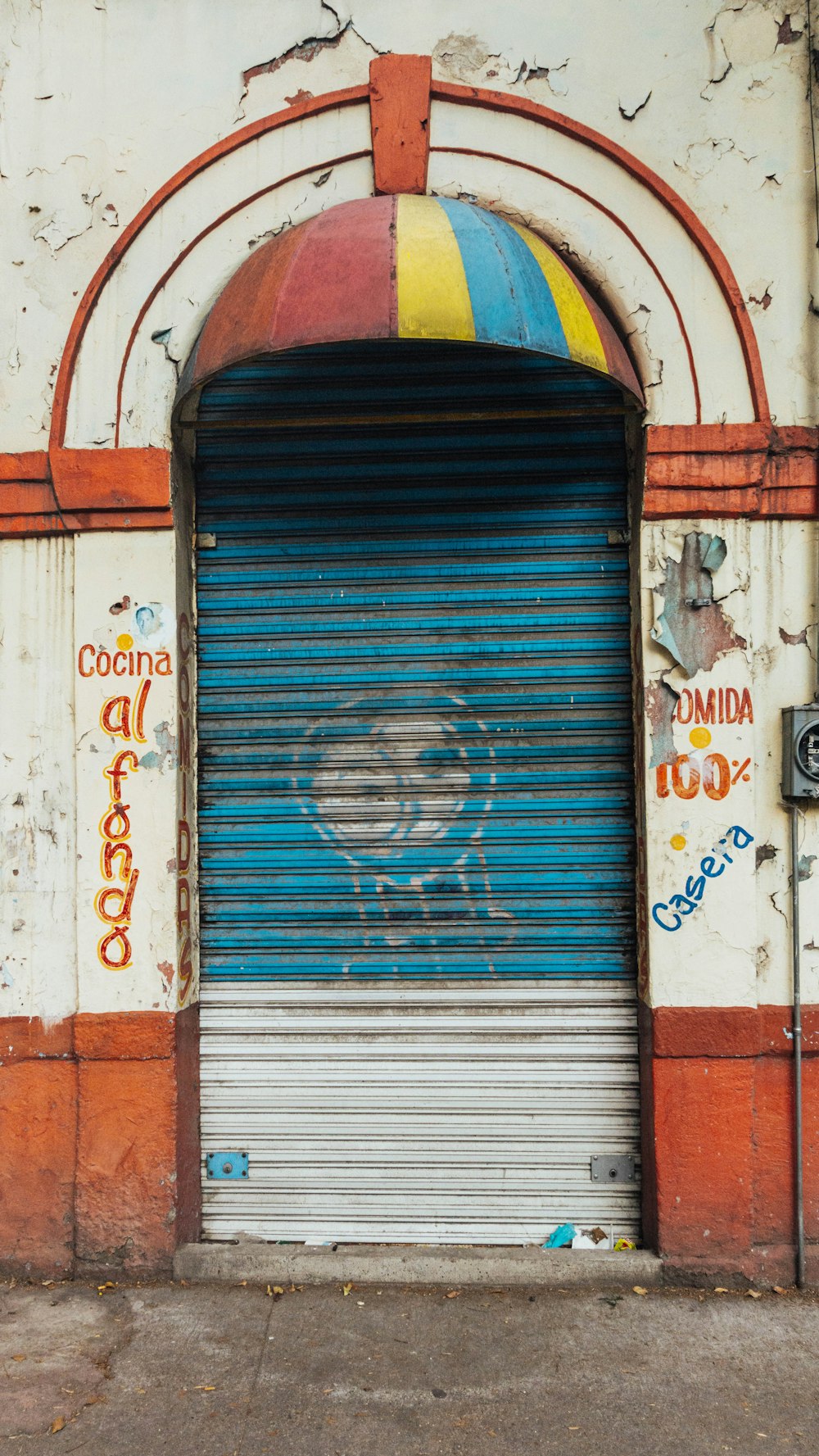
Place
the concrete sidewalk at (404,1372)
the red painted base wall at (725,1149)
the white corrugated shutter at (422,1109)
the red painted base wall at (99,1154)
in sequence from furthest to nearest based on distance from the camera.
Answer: the white corrugated shutter at (422,1109), the red painted base wall at (99,1154), the red painted base wall at (725,1149), the concrete sidewalk at (404,1372)

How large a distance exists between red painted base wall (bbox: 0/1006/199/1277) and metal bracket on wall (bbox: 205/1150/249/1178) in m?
0.20

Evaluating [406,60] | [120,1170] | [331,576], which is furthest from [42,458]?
[120,1170]

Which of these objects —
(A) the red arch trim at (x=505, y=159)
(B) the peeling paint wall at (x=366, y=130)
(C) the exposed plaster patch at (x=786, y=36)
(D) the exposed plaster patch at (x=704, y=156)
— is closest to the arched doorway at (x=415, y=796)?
(B) the peeling paint wall at (x=366, y=130)

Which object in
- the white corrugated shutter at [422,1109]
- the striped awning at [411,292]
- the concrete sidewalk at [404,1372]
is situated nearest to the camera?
the concrete sidewalk at [404,1372]

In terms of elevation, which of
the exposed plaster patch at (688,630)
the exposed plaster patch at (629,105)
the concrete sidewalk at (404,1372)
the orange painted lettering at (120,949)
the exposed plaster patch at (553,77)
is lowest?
the concrete sidewalk at (404,1372)

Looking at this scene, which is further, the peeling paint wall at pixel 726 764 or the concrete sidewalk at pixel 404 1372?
the peeling paint wall at pixel 726 764

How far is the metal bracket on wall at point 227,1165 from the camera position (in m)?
4.42

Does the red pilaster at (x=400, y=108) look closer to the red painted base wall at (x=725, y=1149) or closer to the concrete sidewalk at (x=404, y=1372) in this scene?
the red painted base wall at (x=725, y=1149)

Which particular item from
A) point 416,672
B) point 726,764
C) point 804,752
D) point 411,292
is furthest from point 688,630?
A: point 411,292

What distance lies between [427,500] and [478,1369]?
3.54 metres

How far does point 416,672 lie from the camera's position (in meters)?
4.47

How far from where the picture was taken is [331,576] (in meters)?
4.50

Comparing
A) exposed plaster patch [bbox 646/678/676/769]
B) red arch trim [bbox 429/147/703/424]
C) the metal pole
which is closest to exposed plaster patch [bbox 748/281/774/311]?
red arch trim [bbox 429/147/703/424]

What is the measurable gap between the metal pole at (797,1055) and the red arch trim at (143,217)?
12.1 ft
